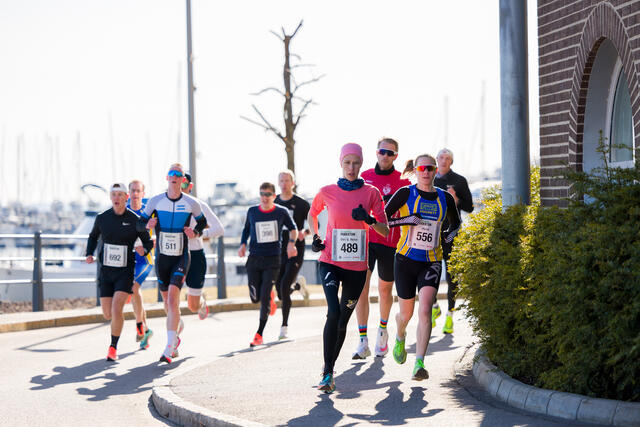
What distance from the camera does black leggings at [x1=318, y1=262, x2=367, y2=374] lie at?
27.1 ft

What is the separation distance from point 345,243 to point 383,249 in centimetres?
183

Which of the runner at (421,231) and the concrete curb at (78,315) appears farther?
the concrete curb at (78,315)

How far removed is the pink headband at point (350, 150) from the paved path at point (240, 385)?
1.93 meters

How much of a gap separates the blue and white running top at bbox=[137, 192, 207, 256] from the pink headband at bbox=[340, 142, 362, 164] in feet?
9.86

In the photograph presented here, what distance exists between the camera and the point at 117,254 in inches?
456

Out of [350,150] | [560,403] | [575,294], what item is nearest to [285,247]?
[350,150]

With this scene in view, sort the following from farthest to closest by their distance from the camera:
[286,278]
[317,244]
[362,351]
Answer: [286,278], [362,351], [317,244]

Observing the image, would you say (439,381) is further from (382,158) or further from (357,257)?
(382,158)

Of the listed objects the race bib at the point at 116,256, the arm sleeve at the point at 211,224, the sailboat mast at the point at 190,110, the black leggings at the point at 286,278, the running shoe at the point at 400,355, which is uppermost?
the sailboat mast at the point at 190,110

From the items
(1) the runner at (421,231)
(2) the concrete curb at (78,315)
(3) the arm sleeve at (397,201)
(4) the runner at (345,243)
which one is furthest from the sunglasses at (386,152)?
(2) the concrete curb at (78,315)

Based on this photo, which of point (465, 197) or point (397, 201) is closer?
point (397, 201)

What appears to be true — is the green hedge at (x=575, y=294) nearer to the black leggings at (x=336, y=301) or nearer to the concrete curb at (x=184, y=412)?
the black leggings at (x=336, y=301)

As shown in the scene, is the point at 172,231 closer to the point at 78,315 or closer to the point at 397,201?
the point at 397,201

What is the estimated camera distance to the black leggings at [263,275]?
12.5 metres
